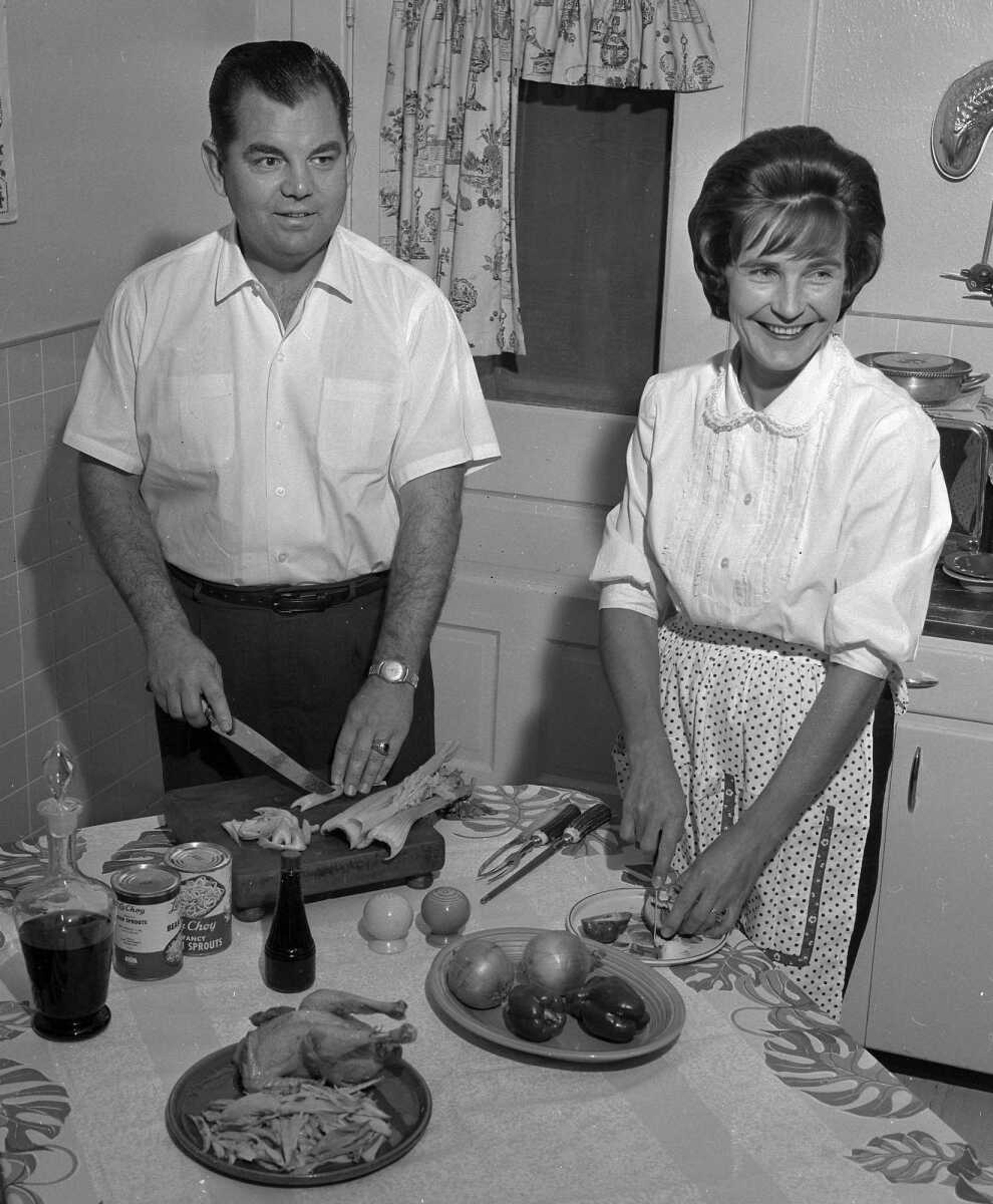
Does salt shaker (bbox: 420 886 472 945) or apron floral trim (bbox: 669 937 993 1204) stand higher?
→ salt shaker (bbox: 420 886 472 945)

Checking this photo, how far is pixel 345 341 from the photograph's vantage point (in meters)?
2.35

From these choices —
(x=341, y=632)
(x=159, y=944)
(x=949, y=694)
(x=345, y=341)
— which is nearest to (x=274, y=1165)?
(x=159, y=944)

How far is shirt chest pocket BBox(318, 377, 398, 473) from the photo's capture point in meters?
2.33

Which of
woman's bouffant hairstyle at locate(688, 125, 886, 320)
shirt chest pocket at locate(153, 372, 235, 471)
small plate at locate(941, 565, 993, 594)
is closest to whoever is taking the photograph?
woman's bouffant hairstyle at locate(688, 125, 886, 320)

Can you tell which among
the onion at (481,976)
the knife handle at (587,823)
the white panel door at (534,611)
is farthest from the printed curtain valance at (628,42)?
the onion at (481,976)

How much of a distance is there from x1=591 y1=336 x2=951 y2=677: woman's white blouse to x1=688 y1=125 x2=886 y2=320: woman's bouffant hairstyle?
0.56 feet

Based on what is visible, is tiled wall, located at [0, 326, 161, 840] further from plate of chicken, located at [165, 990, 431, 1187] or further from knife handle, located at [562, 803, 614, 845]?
plate of chicken, located at [165, 990, 431, 1187]

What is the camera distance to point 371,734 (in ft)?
6.59

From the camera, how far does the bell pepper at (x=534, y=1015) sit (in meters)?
1.49

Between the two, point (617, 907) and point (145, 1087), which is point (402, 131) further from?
point (145, 1087)

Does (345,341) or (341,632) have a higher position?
(345,341)

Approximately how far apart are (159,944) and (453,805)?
0.55 metres

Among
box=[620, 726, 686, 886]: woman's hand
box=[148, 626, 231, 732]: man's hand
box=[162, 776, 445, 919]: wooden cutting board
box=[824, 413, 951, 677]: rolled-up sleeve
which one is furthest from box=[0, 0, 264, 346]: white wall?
box=[824, 413, 951, 677]: rolled-up sleeve

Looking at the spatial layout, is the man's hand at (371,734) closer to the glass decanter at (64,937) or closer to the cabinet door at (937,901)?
the glass decanter at (64,937)
